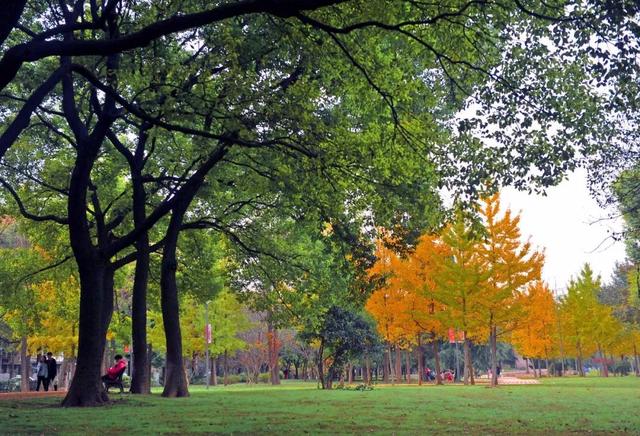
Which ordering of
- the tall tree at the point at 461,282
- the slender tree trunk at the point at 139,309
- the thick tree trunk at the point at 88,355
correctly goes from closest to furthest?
1. the thick tree trunk at the point at 88,355
2. the slender tree trunk at the point at 139,309
3. the tall tree at the point at 461,282

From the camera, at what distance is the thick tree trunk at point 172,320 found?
69.6ft

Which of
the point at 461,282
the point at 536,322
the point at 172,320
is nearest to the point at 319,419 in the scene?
the point at 172,320

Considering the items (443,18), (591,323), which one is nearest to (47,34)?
(443,18)

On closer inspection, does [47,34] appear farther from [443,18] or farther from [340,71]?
[443,18]

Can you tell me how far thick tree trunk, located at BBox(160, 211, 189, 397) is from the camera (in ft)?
69.6

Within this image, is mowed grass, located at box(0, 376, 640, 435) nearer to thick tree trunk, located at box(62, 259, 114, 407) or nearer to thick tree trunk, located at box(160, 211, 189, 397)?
thick tree trunk, located at box(62, 259, 114, 407)

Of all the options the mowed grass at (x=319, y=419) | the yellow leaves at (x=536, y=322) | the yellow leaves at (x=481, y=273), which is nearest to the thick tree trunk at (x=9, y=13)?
the mowed grass at (x=319, y=419)

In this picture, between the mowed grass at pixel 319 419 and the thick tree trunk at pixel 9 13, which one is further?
the mowed grass at pixel 319 419

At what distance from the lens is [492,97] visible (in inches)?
463

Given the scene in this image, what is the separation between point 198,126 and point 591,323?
48.1 m

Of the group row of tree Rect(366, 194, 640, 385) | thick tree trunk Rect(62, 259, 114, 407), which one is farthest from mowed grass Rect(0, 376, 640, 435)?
row of tree Rect(366, 194, 640, 385)

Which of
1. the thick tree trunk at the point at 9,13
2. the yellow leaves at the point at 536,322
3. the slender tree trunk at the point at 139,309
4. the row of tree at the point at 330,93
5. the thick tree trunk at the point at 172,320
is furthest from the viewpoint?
the yellow leaves at the point at 536,322

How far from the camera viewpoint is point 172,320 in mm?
21594

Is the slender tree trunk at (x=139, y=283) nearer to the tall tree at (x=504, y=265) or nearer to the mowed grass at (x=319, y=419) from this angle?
the mowed grass at (x=319, y=419)
